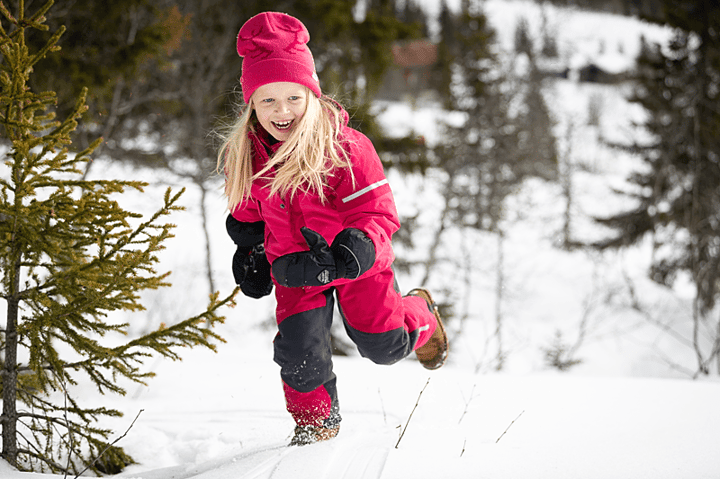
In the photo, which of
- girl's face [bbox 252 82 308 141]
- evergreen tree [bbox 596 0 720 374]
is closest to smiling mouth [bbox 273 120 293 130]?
girl's face [bbox 252 82 308 141]

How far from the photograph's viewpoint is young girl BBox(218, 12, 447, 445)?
7.29 ft

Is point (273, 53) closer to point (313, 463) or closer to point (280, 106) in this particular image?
point (280, 106)

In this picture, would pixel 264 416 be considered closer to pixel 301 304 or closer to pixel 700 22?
pixel 301 304

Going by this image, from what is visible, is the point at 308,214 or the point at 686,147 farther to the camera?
the point at 686,147

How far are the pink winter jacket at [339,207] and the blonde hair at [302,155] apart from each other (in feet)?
0.14

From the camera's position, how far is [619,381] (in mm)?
3562

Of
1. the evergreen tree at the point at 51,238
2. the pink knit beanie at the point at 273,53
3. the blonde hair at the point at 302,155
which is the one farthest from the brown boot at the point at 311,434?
the pink knit beanie at the point at 273,53

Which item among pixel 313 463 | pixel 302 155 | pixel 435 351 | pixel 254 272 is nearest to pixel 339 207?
pixel 302 155

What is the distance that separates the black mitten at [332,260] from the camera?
80.7 inches

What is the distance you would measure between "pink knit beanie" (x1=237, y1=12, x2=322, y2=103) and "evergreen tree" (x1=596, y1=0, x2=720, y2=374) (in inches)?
382

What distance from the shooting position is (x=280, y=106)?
2305 mm

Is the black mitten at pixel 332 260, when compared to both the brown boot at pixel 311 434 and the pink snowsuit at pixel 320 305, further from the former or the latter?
the brown boot at pixel 311 434

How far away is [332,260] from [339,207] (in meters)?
0.31

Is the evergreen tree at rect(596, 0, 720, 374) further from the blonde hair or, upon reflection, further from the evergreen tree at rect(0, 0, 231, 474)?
the evergreen tree at rect(0, 0, 231, 474)
